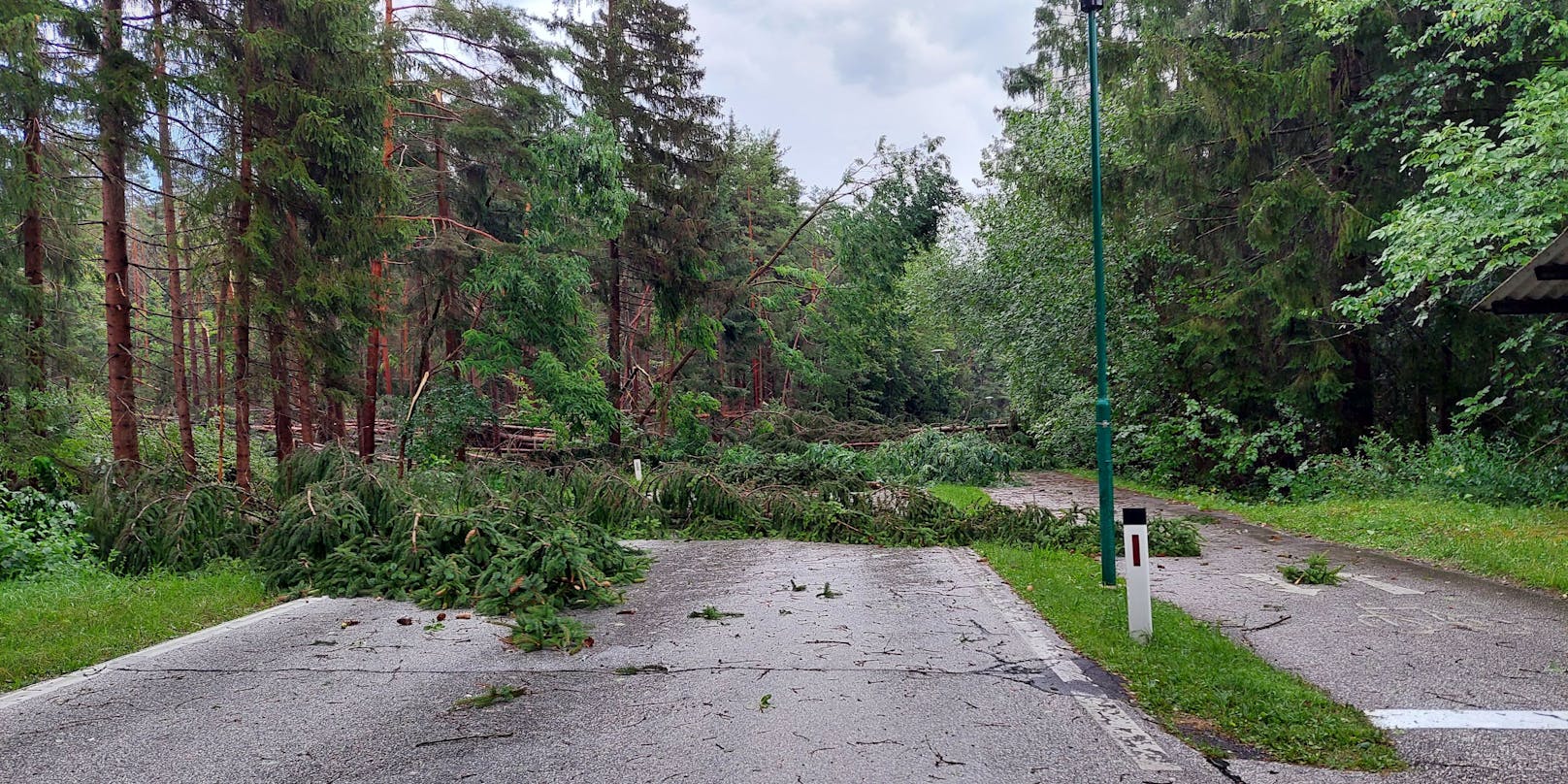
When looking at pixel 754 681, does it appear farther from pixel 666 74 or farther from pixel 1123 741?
pixel 666 74

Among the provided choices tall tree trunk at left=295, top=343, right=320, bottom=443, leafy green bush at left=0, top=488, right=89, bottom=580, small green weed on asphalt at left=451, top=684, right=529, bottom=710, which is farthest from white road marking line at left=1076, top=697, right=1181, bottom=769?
tall tree trunk at left=295, top=343, right=320, bottom=443

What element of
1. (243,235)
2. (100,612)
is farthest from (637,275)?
(100,612)

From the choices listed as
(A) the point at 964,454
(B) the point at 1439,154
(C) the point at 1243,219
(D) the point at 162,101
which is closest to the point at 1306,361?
(C) the point at 1243,219

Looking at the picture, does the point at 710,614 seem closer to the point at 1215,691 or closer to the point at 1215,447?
the point at 1215,691

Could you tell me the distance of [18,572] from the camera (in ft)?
26.0

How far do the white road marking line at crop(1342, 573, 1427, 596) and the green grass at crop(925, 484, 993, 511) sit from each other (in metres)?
5.99

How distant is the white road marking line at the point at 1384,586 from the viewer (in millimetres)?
6984

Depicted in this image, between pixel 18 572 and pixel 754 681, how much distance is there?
25.8 ft

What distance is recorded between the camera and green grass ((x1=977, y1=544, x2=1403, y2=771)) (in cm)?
376

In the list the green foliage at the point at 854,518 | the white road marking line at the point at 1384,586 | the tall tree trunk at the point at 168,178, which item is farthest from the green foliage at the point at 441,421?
the white road marking line at the point at 1384,586

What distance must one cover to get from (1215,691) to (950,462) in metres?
15.7

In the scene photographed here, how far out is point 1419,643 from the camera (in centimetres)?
540

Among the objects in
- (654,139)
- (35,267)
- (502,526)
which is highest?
(654,139)

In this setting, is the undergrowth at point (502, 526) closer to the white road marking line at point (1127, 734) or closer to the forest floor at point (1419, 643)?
the forest floor at point (1419, 643)
